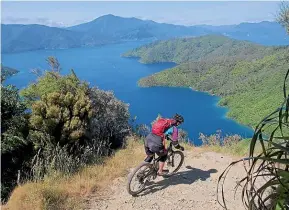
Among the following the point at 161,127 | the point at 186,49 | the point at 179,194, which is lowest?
the point at 179,194

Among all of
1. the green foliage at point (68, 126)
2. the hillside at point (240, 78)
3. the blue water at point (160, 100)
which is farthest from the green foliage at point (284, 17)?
the hillside at point (240, 78)

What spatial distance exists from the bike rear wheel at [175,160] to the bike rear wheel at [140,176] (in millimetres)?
543

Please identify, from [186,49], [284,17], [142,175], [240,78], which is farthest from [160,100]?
[186,49]

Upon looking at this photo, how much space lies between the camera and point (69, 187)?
5.18 metres

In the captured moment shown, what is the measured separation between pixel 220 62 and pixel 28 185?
12268 cm

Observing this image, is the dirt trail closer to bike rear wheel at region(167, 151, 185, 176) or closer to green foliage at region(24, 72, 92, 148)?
bike rear wheel at region(167, 151, 185, 176)

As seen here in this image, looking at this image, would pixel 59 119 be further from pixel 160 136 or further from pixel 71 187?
pixel 160 136

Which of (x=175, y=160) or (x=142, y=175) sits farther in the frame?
(x=175, y=160)

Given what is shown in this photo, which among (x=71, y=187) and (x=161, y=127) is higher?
(x=161, y=127)

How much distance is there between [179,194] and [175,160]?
2.73ft

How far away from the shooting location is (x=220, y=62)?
4833 inches

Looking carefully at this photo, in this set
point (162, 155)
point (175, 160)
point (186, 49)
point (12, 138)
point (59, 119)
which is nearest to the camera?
point (162, 155)

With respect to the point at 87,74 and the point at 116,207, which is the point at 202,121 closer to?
the point at 87,74

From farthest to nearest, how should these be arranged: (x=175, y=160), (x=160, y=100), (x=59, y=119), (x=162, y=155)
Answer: (x=160, y=100), (x=59, y=119), (x=175, y=160), (x=162, y=155)
